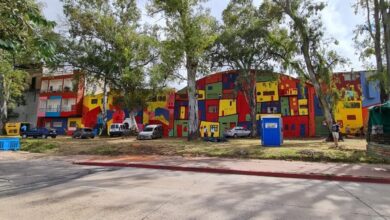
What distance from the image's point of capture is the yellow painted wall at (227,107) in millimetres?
43491

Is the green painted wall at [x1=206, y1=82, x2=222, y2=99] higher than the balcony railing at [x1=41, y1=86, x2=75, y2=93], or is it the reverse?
the balcony railing at [x1=41, y1=86, x2=75, y2=93]

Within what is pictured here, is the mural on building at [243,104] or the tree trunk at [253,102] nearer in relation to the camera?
the tree trunk at [253,102]

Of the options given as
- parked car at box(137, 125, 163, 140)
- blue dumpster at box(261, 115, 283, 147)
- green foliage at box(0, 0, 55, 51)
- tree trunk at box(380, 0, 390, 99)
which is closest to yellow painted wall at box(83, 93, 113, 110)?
parked car at box(137, 125, 163, 140)

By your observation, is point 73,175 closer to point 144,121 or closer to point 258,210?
point 258,210

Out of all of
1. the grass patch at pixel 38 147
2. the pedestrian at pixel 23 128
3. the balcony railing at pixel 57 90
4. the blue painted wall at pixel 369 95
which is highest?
the balcony railing at pixel 57 90

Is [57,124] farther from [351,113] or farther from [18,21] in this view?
[18,21]

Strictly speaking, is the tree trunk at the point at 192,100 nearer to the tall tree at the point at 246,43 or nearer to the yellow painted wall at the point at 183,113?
the tall tree at the point at 246,43

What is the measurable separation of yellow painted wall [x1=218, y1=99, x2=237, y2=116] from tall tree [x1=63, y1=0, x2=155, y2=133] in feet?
40.2

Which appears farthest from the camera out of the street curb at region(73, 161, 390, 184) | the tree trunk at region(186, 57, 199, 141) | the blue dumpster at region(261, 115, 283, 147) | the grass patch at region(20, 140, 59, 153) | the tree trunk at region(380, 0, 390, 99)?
the tree trunk at region(186, 57, 199, 141)

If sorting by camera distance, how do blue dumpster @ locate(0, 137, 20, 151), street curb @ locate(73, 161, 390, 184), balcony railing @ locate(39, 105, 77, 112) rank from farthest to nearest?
balcony railing @ locate(39, 105, 77, 112), blue dumpster @ locate(0, 137, 20, 151), street curb @ locate(73, 161, 390, 184)

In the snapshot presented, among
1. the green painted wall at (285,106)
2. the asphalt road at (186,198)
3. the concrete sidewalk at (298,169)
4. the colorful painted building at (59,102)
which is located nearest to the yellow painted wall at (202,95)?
the green painted wall at (285,106)

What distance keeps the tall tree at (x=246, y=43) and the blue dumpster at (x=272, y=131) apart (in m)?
10.6

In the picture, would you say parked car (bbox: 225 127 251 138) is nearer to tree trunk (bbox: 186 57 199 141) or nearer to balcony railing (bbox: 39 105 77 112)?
tree trunk (bbox: 186 57 199 141)

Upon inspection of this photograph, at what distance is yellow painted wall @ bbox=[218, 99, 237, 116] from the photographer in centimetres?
4349
